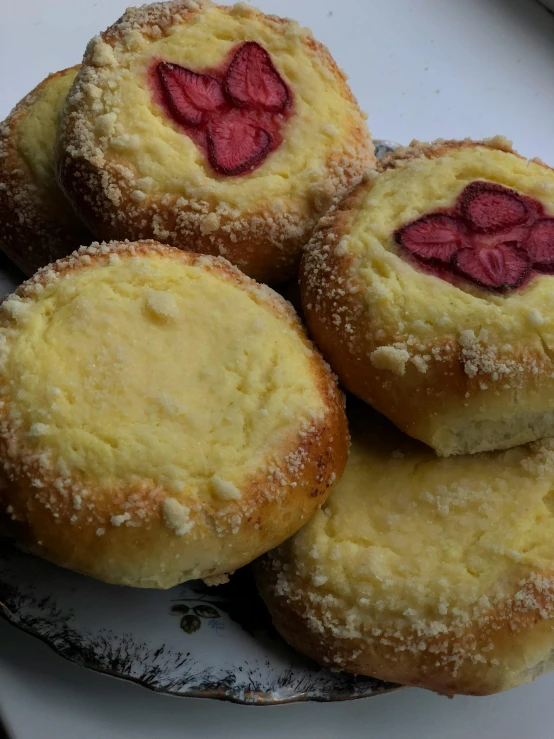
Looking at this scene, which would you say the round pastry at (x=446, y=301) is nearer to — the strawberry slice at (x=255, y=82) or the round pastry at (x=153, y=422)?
the round pastry at (x=153, y=422)

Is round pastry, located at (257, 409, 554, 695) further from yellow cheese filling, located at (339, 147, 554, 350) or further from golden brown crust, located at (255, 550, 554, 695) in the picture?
yellow cheese filling, located at (339, 147, 554, 350)

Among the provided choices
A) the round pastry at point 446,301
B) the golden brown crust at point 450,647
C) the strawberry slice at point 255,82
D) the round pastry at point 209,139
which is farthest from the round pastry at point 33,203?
the golden brown crust at point 450,647

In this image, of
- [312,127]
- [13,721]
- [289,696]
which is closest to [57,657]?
[13,721]

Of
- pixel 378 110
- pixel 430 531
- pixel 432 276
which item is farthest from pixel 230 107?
pixel 378 110

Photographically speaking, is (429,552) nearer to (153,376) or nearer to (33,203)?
(153,376)

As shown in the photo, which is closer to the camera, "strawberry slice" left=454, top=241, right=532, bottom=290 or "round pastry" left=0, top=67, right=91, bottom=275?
"strawberry slice" left=454, top=241, right=532, bottom=290

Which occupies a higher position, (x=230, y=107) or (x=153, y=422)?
(x=230, y=107)

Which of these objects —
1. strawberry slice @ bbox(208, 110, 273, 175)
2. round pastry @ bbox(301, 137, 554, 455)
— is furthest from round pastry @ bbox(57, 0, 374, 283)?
round pastry @ bbox(301, 137, 554, 455)
